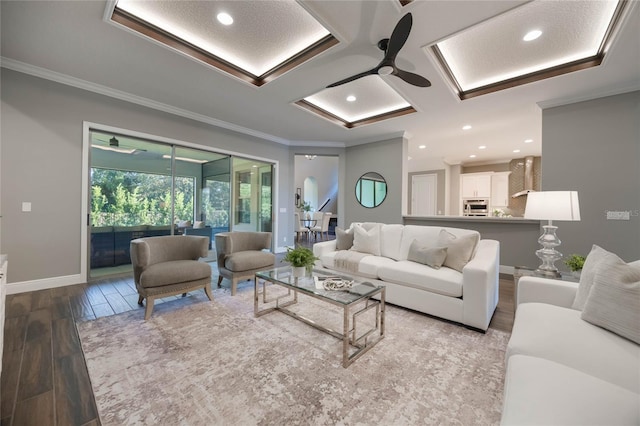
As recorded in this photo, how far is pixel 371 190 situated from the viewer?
599 centimetres

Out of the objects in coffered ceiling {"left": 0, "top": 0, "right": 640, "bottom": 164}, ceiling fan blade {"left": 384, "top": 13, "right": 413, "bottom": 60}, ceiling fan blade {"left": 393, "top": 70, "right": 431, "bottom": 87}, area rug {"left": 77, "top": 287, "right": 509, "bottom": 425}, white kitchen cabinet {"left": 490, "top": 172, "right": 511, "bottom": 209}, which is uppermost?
coffered ceiling {"left": 0, "top": 0, "right": 640, "bottom": 164}

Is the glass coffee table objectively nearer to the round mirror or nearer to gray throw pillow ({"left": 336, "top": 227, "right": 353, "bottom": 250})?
gray throw pillow ({"left": 336, "top": 227, "right": 353, "bottom": 250})

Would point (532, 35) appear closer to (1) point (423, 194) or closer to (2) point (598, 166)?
(2) point (598, 166)

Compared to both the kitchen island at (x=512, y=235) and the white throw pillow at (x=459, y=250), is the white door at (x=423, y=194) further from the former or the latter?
the white throw pillow at (x=459, y=250)

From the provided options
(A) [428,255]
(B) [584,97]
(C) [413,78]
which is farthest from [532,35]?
(A) [428,255]

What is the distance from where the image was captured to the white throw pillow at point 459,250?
272cm

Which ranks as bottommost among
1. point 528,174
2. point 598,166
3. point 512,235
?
point 512,235

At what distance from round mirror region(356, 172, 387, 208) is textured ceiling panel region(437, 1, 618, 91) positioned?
→ 2702mm

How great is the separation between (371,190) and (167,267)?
4.54 metres

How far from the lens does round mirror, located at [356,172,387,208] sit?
5.79 meters

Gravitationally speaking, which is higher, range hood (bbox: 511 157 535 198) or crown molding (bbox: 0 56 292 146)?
crown molding (bbox: 0 56 292 146)

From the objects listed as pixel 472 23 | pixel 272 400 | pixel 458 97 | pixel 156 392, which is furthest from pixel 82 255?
pixel 458 97

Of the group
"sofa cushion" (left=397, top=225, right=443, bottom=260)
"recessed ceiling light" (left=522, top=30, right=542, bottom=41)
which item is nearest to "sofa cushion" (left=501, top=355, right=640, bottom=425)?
"sofa cushion" (left=397, top=225, right=443, bottom=260)

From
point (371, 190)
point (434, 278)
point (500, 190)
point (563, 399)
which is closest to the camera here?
point (563, 399)
